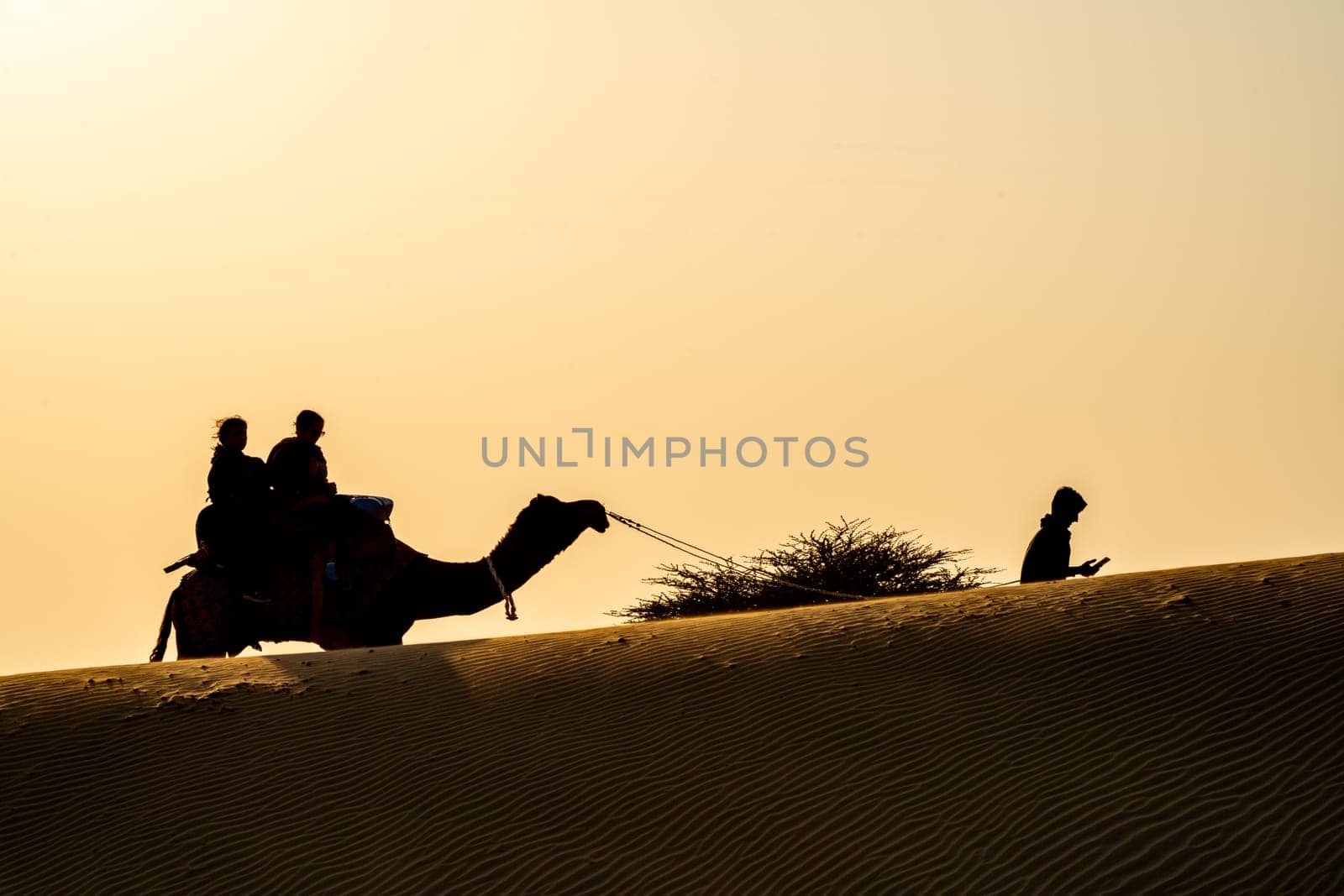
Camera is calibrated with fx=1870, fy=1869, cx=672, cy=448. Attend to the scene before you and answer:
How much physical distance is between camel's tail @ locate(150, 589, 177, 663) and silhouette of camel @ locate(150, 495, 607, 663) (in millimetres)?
11

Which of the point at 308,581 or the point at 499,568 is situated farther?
the point at 499,568

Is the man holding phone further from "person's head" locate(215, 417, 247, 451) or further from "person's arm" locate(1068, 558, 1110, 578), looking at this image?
"person's head" locate(215, 417, 247, 451)

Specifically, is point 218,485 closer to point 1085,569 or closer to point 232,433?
point 232,433

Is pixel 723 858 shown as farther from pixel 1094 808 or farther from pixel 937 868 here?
pixel 1094 808

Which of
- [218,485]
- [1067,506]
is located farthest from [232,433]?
[1067,506]

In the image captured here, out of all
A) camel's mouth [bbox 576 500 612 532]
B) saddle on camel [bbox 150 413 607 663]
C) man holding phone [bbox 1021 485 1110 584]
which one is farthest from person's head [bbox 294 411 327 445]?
Answer: man holding phone [bbox 1021 485 1110 584]

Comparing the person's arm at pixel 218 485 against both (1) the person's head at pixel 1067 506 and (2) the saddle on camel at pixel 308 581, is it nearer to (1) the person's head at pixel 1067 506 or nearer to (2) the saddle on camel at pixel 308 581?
(2) the saddle on camel at pixel 308 581

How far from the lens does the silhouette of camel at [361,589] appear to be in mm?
16984

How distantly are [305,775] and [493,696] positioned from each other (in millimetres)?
1818

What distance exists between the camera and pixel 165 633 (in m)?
17.4

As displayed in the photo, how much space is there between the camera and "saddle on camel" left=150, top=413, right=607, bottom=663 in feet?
55.0

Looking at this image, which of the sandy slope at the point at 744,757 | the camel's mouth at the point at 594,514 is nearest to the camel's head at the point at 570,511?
the camel's mouth at the point at 594,514

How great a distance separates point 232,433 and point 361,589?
1872mm

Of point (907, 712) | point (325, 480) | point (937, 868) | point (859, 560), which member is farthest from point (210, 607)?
point (859, 560)
